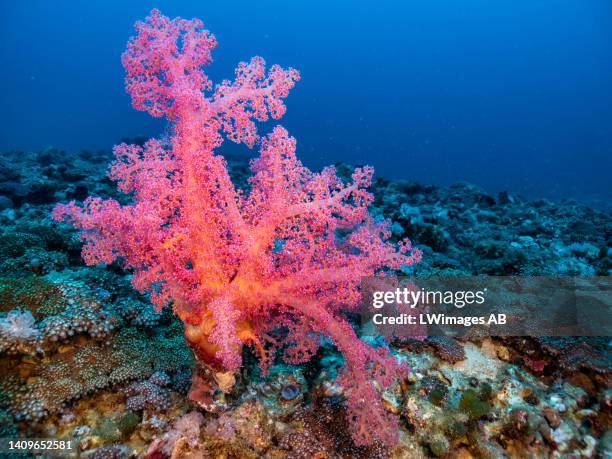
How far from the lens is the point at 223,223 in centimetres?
272

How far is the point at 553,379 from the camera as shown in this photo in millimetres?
3348

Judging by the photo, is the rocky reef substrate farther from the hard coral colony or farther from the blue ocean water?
the blue ocean water

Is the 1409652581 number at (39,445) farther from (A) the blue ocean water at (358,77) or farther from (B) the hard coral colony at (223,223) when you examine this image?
(A) the blue ocean water at (358,77)

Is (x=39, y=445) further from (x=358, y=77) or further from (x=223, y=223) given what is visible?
(x=358, y=77)

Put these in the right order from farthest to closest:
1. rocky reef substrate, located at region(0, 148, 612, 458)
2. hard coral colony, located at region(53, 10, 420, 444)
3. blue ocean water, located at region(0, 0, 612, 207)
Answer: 1. blue ocean water, located at region(0, 0, 612, 207)
2. rocky reef substrate, located at region(0, 148, 612, 458)
3. hard coral colony, located at region(53, 10, 420, 444)

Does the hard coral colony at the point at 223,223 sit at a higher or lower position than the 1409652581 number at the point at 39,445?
higher

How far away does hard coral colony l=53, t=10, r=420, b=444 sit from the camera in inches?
103

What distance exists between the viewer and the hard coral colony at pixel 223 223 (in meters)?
2.61

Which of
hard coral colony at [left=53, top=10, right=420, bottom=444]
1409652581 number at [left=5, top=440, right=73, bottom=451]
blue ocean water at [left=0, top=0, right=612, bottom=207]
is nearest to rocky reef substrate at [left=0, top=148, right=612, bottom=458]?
1409652581 number at [left=5, top=440, right=73, bottom=451]

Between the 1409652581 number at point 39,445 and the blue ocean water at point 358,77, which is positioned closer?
the 1409652581 number at point 39,445

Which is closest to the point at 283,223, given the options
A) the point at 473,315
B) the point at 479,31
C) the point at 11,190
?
the point at 473,315

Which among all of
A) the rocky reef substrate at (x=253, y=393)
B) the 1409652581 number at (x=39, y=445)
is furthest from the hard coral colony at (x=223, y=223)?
the 1409652581 number at (x=39, y=445)

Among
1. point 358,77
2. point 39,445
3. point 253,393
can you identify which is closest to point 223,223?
point 253,393

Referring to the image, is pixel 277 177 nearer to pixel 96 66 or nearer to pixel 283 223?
pixel 283 223
